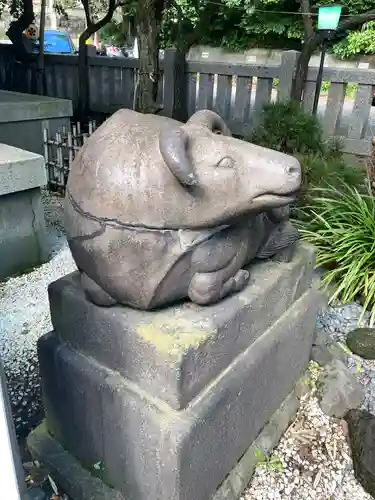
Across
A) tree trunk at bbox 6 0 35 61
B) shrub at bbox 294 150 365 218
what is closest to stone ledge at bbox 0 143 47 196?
shrub at bbox 294 150 365 218

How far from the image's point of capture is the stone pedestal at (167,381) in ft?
4.63

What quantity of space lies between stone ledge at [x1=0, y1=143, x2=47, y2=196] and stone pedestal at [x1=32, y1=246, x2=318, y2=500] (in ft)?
5.71

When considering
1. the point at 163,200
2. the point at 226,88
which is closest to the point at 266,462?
the point at 163,200

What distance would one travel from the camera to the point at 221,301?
61.7 inches

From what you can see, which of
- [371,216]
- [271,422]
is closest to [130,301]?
[271,422]

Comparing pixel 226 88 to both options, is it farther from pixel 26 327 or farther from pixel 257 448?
pixel 257 448

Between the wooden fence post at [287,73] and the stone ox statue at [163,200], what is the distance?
14.8 feet

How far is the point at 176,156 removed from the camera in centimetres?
119

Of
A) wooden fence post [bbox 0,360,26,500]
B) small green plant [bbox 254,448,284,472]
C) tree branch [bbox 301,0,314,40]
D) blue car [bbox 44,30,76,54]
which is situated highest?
tree branch [bbox 301,0,314,40]

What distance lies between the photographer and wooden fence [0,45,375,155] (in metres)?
5.27

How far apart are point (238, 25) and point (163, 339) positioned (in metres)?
16.9

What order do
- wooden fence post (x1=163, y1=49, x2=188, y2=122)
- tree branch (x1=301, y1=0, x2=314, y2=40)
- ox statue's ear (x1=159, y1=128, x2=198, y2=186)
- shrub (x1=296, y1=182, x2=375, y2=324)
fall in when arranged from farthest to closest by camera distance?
wooden fence post (x1=163, y1=49, x2=188, y2=122)
tree branch (x1=301, y1=0, x2=314, y2=40)
shrub (x1=296, y1=182, x2=375, y2=324)
ox statue's ear (x1=159, y1=128, x2=198, y2=186)

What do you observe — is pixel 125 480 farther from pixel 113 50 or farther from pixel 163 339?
pixel 113 50

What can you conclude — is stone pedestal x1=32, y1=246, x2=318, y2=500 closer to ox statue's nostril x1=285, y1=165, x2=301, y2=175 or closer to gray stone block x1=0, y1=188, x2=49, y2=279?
ox statue's nostril x1=285, y1=165, x2=301, y2=175
